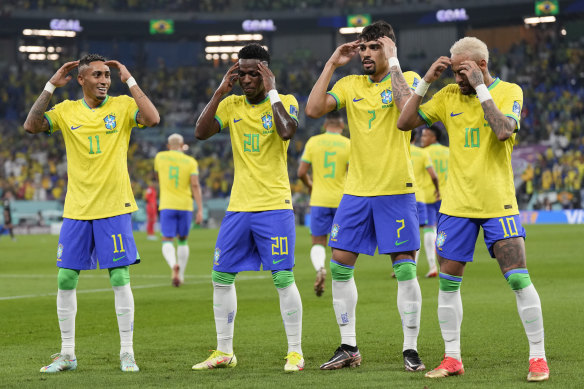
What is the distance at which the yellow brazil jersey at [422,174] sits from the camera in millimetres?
16422

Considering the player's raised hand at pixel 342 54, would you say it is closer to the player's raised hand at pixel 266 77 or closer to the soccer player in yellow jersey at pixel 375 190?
the soccer player in yellow jersey at pixel 375 190

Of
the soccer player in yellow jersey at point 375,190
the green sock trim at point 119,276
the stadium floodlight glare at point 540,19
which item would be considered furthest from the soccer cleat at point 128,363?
the stadium floodlight glare at point 540,19

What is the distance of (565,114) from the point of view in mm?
47094

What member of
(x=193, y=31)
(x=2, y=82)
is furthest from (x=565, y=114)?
(x=2, y=82)

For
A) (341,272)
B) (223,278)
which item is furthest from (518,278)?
(223,278)

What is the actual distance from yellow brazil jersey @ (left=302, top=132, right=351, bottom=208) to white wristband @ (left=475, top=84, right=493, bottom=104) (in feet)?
24.7

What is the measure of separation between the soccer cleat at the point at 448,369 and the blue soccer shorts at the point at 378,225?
1072 mm

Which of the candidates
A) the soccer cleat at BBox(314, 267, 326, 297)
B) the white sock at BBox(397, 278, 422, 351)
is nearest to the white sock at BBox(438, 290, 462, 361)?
the white sock at BBox(397, 278, 422, 351)

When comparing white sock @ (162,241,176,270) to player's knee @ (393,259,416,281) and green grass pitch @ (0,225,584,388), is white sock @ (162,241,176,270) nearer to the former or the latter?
green grass pitch @ (0,225,584,388)

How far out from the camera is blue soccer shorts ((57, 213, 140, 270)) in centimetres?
760

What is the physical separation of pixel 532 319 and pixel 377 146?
1.95 m

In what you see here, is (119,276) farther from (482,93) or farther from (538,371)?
(538,371)

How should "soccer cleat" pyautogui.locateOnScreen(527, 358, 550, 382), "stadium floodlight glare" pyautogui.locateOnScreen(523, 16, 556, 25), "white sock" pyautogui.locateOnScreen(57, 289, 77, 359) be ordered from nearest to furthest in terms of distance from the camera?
"soccer cleat" pyautogui.locateOnScreen(527, 358, 550, 382) → "white sock" pyautogui.locateOnScreen(57, 289, 77, 359) → "stadium floodlight glare" pyautogui.locateOnScreen(523, 16, 556, 25)

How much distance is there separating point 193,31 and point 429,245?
146 ft
